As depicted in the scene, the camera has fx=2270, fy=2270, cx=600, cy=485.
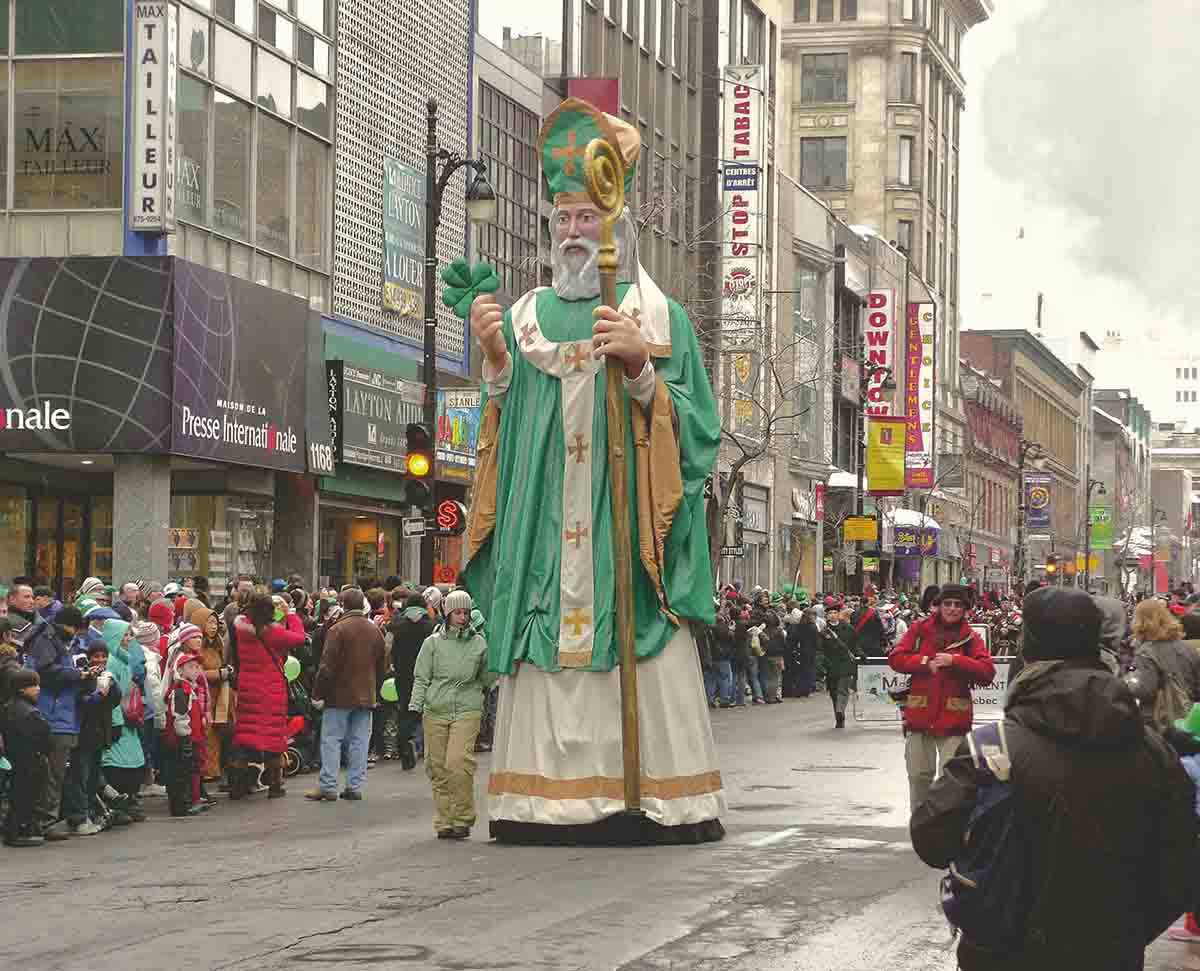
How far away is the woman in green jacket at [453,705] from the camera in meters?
14.8

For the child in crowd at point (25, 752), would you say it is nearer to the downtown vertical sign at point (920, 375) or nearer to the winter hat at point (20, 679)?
Result: the winter hat at point (20, 679)

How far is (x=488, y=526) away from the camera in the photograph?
14.8m

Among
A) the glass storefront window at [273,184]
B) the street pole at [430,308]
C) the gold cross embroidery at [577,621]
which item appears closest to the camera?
the gold cross embroidery at [577,621]

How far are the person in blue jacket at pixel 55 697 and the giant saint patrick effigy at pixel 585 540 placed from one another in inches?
111

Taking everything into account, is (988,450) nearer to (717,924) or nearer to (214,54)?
(214,54)

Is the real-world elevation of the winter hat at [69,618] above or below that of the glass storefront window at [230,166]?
below

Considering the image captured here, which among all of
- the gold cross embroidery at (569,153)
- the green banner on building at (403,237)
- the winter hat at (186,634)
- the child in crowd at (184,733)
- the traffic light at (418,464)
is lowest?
the child in crowd at (184,733)

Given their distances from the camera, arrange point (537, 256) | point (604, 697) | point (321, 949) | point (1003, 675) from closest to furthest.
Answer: point (321, 949)
point (604, 697)
point (1003, 675)
point (537, 256)

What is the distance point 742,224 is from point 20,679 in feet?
128

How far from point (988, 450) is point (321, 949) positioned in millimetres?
89177

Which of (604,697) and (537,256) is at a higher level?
(537,256)

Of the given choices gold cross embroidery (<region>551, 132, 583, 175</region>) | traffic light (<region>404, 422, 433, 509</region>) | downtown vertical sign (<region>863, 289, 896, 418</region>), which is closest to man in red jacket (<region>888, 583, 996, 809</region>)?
gold cross embroidery (<region>551, 132, 583, 175</region>)

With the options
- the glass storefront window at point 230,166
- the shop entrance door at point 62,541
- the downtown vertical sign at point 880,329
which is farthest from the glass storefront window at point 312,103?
the downtown vertical sign at point 880,329

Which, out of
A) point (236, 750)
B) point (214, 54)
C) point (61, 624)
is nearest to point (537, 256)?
point (214, 54)
